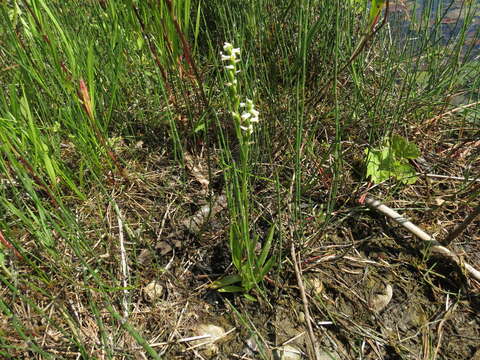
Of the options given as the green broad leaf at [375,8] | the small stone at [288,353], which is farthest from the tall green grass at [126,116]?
the small stone at [288,353]

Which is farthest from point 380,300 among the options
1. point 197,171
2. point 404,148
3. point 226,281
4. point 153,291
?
point 197,171

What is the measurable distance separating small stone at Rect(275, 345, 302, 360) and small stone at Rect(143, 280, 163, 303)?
1.54 feet

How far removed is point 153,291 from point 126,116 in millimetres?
919

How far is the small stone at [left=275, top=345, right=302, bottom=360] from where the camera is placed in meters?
1.12

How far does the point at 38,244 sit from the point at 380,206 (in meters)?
1.40

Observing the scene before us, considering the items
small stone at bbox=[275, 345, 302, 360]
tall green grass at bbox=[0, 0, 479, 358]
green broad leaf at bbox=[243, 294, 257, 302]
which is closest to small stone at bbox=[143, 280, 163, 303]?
tall green grass at bbox=[0, 0, 479, 358]

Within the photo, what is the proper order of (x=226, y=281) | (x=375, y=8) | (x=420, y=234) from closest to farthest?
(x=375, y=8)
(x=226, y=281)
(x=420, y=234)

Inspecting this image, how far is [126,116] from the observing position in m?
1.74

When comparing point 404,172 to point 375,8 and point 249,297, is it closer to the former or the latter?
point 375,8

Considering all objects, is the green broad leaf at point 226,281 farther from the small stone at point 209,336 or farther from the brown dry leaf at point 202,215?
the brown dry leaf at point 202,215

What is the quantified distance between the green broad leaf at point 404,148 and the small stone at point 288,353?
3.29 feet

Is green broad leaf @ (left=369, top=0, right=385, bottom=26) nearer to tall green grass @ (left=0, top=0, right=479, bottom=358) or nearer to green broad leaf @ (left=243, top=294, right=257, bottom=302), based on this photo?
tall green grass @ (left=0, top=0, right=479, bottom=358)

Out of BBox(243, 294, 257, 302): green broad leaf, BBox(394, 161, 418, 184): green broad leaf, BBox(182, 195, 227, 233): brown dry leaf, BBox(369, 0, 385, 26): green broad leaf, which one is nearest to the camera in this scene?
BBox(369, 0, 385, 26): green broad leaf

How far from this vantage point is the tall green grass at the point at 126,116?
1.24m
